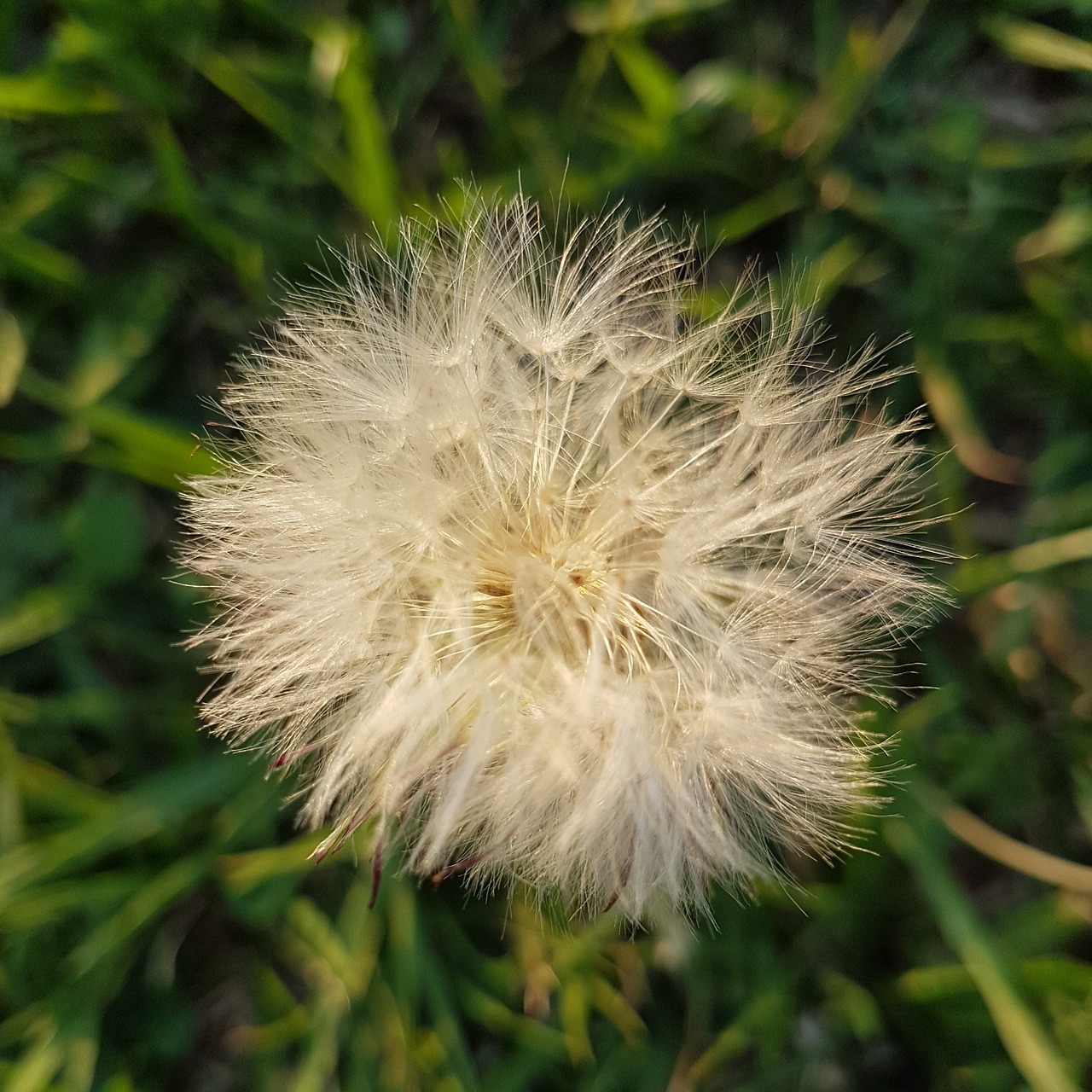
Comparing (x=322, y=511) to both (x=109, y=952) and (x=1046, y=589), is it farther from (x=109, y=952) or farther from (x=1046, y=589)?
(x=1046, y=589)

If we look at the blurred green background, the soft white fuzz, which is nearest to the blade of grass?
the blurred green background

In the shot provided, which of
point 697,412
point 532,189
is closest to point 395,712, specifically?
point 697,412

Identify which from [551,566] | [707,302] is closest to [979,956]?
[551,566]

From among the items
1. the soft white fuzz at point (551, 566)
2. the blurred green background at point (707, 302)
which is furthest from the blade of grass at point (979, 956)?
the soft white fuzz at point (551, 566)

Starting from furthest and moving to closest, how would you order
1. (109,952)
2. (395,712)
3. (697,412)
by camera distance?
(109,952) < (697,412) < (395,712)

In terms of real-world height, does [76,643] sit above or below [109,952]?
above

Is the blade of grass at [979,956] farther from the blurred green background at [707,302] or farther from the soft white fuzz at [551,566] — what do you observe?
the soft white fuzz at [551,566]
